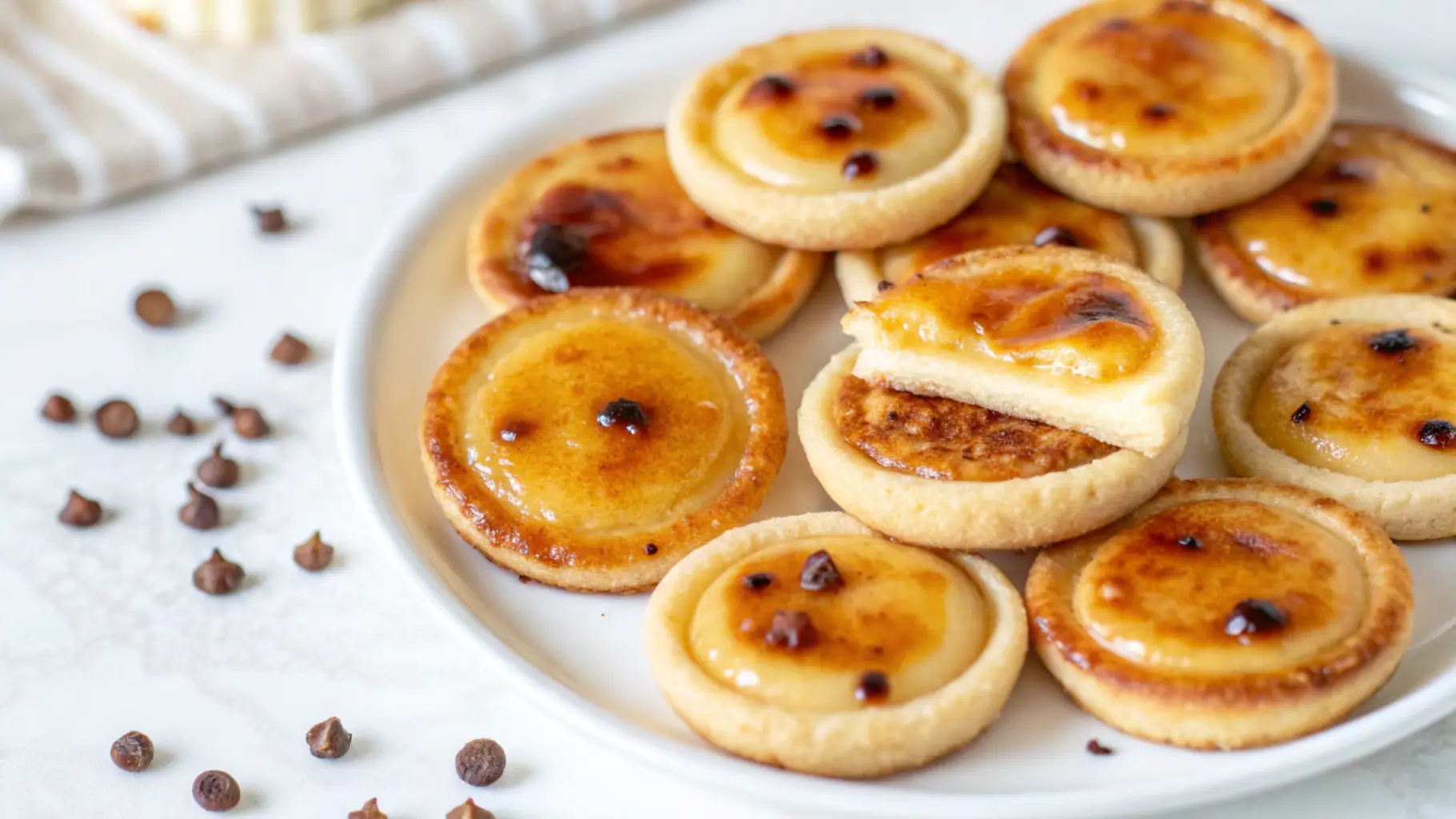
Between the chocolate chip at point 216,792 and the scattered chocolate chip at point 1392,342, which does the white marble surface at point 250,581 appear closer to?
the chocolate chip at point 216,792

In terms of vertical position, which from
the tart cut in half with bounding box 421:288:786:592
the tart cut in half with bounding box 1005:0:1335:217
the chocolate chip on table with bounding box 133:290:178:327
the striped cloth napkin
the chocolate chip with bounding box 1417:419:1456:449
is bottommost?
the chocolate chip on table with bounding box 133:290:178:327

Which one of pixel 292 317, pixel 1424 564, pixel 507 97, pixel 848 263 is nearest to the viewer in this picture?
pixel 1424 564

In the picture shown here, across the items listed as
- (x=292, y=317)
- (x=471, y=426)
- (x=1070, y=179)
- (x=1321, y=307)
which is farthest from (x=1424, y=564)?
(x=292, y=317)

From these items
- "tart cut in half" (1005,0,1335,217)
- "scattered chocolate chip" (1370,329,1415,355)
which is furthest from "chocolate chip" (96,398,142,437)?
"scattered chocolate chip" (1370,329,1415,355)

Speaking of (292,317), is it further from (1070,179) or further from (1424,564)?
(1424,564)

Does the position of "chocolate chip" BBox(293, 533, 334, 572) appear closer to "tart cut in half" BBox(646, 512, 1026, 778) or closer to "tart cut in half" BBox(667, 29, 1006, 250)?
"tart cut in half" BBox(646, 512, 1026, 778)

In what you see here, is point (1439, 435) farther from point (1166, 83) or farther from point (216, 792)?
point (216, 792)
